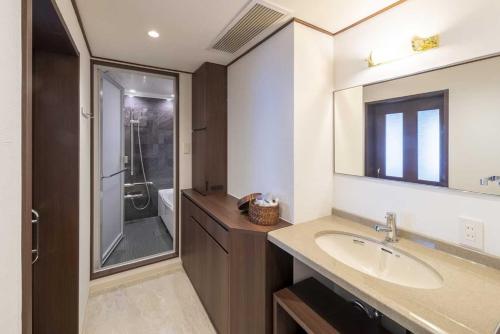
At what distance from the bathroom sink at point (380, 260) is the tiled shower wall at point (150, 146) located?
2.90 m

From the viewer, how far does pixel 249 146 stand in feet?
6.55

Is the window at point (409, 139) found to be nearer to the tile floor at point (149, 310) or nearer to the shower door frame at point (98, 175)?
the tile floor at point (149, 310)

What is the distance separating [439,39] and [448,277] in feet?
3.79

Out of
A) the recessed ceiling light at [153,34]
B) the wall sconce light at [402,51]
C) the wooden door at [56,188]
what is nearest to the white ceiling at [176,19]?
the recessed ceiling light at [153,34]

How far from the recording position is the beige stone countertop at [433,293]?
0.73 metres

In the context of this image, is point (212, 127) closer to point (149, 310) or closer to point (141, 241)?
point (149, 310)

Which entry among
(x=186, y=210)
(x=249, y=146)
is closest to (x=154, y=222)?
(x=186, y=210)

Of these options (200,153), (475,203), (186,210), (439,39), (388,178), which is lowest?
(186,210)

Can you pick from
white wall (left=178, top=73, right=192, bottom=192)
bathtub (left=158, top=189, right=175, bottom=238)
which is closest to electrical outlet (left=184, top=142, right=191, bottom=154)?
white wall (left=178, top=73, right=192, bottom=192)

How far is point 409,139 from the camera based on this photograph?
131cm

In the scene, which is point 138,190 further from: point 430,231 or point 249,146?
point 430,231

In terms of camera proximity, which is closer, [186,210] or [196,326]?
[196,326]

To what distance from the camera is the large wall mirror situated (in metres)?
1.04

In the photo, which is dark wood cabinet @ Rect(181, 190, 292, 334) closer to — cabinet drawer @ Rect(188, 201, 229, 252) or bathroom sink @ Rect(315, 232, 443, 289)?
cabinet drawer @ Rect(188, 201, 229, 252)
